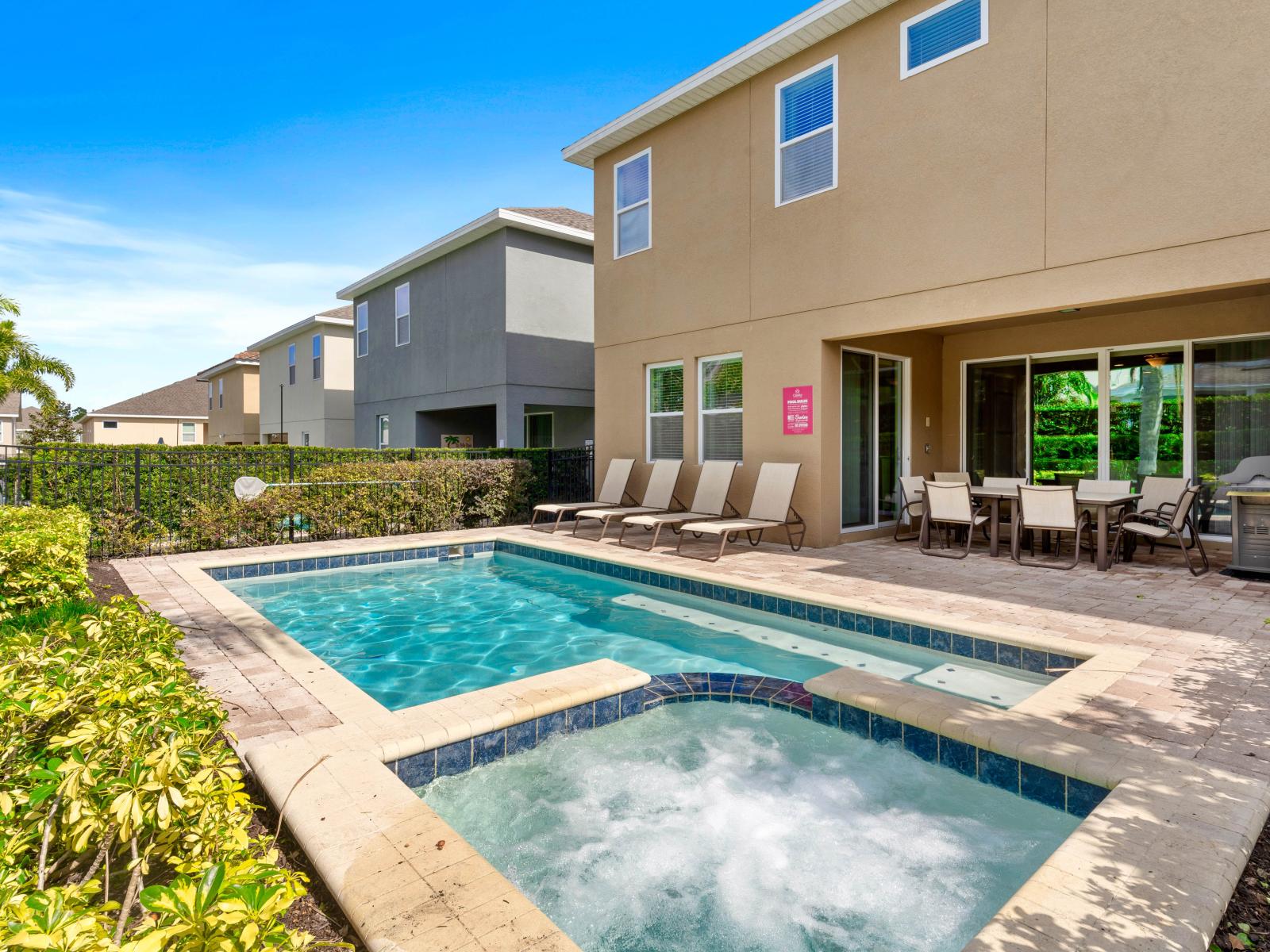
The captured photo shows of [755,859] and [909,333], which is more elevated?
[909,333]

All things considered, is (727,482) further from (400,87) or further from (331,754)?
(400,87)

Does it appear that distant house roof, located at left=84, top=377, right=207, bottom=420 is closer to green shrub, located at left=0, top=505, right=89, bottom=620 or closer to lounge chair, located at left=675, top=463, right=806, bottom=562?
lounge chair, located at left=675, top=463, right=806, bottom=562

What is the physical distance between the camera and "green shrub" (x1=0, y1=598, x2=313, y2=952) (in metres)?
1.26

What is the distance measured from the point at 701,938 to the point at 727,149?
1032cm

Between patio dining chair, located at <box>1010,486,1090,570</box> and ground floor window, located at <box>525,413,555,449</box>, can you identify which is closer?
patio dining chair, located at <box>1010,486,1090,570</box>

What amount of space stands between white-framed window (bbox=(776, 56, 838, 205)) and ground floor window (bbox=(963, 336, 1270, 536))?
4010 mm

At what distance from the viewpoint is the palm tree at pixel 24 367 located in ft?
76.5

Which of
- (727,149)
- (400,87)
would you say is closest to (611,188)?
(727,149)

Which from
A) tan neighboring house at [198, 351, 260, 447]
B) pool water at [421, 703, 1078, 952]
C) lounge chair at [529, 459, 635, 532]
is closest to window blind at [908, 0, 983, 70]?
lounge chair at [529, 459, 635, 532]

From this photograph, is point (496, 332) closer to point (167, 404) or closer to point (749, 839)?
point (749, 839)

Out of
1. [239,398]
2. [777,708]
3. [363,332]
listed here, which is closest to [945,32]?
[777,708]

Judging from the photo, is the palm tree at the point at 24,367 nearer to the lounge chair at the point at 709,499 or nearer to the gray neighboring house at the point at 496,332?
the gray neighboring house at the point at 496,332

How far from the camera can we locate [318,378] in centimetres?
2456

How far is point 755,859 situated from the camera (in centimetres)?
321
